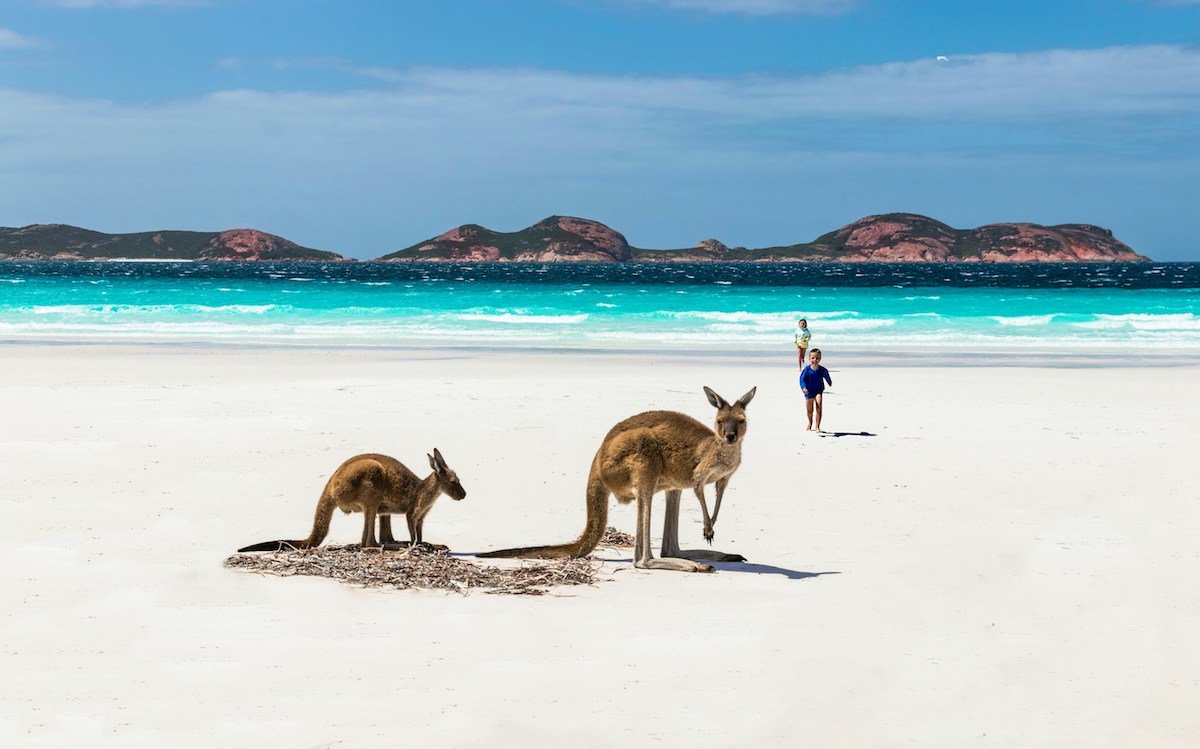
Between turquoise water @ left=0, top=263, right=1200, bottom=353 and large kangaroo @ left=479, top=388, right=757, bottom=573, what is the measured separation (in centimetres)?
2034

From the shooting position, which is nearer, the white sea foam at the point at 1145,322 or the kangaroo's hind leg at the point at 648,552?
the kangaroo's hind leg at the point at 648,552

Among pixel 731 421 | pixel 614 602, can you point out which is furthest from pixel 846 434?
pixel 614 602

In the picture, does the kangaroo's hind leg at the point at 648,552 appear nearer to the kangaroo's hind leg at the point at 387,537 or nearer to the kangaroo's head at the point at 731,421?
the kangaroo's head at the point at 731,421

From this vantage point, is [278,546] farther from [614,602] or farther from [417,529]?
[614,602]

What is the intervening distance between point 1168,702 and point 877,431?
7727 millimetres

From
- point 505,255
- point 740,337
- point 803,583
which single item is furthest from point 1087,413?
point 505,255

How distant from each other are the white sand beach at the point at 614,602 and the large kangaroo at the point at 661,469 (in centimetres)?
25

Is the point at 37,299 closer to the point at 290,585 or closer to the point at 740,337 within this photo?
the point at 740,337

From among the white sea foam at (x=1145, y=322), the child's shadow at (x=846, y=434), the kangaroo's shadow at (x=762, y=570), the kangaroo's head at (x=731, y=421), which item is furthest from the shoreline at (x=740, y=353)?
the kangaroo's head at (x=731, y=421)

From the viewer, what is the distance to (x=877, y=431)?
12375mm

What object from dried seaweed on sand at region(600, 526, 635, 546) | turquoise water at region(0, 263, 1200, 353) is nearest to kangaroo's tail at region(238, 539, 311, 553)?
dried seaweed on sand at region(600, 526, 635, 546)

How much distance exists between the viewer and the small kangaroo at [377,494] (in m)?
Answer: 6.65

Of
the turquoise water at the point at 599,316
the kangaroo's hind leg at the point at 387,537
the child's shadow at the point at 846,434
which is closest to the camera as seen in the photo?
the kangaroo's hind leg at the point at 387,537

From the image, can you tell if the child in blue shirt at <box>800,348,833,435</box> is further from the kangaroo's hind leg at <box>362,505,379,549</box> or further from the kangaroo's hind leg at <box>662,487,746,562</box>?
the kangaroo's hind leg at <box>362,505,379,549</box>
